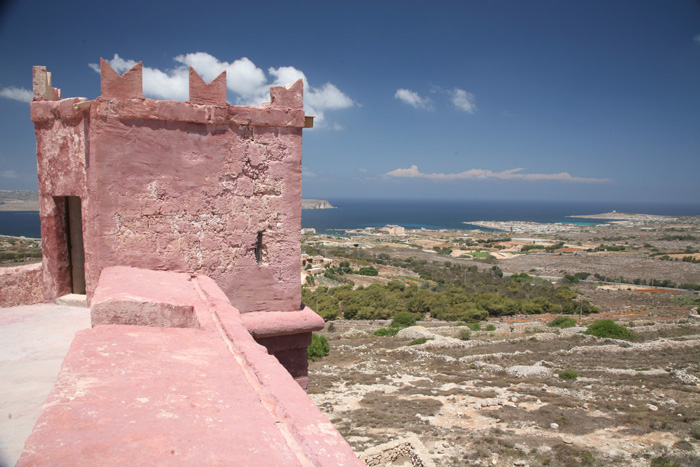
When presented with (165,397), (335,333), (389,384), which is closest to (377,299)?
(335,333)

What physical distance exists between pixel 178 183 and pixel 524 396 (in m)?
11.6

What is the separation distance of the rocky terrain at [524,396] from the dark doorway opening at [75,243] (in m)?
5.81

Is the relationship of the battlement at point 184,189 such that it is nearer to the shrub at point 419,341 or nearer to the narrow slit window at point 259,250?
the narrow slit window at point 259,250

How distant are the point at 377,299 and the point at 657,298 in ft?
80.8

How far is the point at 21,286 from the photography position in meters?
5.57

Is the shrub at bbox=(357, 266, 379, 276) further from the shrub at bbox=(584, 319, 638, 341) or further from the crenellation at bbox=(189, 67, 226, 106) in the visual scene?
the crenellation at bbox=(189, 67, 226, 106)

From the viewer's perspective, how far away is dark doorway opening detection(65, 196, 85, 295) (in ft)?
18.4

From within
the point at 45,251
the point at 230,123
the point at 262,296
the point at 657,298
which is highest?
the point at 230,123

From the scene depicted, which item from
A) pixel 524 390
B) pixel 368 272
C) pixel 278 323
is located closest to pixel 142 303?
pixel 278 323

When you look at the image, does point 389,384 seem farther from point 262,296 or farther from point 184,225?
point 184,225

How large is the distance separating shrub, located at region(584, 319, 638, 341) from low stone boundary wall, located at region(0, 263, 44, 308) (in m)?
23.2

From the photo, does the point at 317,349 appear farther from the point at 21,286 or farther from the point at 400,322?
the point at 21,286

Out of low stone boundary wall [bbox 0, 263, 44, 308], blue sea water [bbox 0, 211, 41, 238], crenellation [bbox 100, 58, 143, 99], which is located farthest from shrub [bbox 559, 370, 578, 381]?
blue sea water [bbox 0, 211, 41, 238]

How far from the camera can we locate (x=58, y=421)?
1.72m
